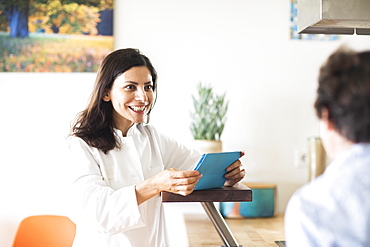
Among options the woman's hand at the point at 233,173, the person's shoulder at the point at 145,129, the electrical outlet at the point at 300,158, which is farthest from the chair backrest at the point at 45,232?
the electrical outlet at the point at 300,158

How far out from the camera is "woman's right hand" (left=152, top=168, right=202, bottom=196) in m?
1.27

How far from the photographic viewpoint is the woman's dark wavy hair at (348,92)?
0.72m

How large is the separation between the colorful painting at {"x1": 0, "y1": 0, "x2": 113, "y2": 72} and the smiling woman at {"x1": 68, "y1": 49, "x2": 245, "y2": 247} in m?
1.01

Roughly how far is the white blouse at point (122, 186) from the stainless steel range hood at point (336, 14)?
0.65m

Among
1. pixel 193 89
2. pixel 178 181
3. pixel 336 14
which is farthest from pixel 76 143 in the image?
pixel 193 89

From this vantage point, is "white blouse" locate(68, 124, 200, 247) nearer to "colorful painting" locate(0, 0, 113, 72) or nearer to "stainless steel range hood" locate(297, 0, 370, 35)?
"stainless steel range hood" locate(297, 0, 370, 35)

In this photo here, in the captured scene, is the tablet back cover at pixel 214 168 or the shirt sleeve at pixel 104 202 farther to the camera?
the shirt sleeve at pixel 104 202

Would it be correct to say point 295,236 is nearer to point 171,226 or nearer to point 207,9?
point 171,226

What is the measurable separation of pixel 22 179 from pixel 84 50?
0.77 meters

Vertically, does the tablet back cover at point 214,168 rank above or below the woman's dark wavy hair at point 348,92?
below

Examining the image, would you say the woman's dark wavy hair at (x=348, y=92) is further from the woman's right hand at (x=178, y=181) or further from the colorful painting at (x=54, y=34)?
the colorful painting at (x=54, y=34)

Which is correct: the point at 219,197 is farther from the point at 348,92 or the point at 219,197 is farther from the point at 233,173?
the point at 348,92

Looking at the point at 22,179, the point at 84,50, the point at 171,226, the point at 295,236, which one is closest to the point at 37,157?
the point at 22,179

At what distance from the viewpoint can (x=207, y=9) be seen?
9.00ft
